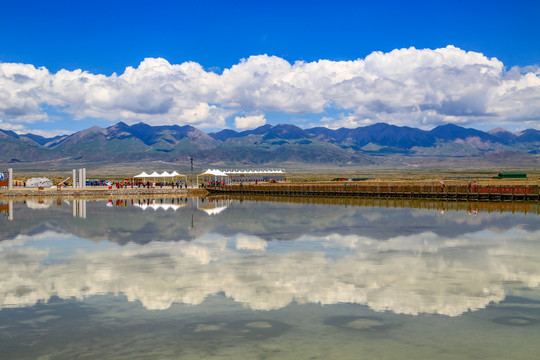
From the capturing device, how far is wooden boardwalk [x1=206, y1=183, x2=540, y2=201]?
237 ft

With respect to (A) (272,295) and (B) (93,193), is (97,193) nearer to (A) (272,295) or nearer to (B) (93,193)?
(B) (93,193)

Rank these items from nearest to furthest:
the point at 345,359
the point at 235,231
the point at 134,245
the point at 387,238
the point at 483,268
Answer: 1. the point at 345,359
2. the point at 483,268
3. the point at 134,245
4. the point at 387,238
5. the point at 235,231

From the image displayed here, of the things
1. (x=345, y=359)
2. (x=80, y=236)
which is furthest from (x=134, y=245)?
(x=345, y=359)

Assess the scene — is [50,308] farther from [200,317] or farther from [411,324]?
[411,324]

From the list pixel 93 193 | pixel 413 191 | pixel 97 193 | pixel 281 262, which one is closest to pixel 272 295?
pixel 281 262

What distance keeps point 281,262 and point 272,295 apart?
647 centimetres

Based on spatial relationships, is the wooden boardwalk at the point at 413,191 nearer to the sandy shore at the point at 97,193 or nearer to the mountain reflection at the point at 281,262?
the sandy shore at the point at 97,193

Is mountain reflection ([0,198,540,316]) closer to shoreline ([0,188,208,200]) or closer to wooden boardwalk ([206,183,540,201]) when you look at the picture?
wooden boardwalk ([206,183,540,201])

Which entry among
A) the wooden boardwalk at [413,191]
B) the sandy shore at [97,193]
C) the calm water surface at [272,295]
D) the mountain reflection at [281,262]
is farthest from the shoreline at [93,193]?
the calm water surface at [272,295]

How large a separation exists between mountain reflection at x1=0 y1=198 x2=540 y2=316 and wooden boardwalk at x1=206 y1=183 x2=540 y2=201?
28358 mm

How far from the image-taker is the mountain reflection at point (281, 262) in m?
19.5

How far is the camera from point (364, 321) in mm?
16328

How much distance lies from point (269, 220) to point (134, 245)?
60.2 ft

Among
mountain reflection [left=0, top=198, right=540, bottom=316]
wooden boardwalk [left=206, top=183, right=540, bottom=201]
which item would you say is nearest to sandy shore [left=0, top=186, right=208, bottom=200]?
wooden boardwalk [left=206, top=183, right=540, bottom=201]
